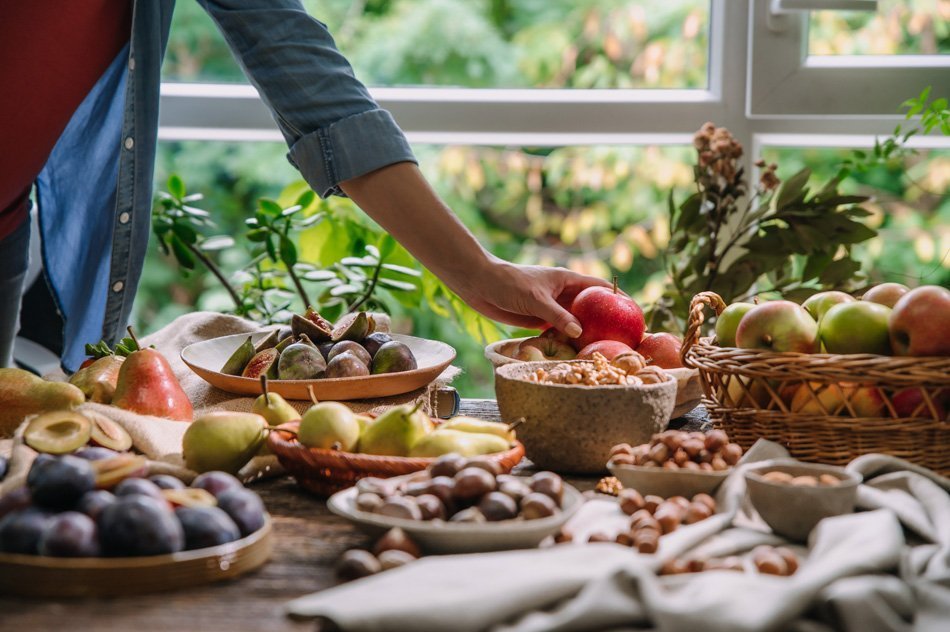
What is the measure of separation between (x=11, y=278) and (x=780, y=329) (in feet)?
4.61

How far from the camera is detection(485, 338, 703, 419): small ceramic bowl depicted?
1.20 metres

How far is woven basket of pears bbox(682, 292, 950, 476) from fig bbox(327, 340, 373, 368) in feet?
1.42

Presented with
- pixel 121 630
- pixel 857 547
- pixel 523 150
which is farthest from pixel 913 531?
pixel 523 150

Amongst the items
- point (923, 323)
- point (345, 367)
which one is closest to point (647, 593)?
point (923, 323)

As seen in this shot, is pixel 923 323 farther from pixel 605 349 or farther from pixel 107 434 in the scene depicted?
pixel 107 434

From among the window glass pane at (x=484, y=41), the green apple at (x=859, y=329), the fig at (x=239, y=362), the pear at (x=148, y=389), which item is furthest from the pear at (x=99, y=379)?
the window glass pane at (x=484, y=41)

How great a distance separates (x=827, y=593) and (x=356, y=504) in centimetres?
37

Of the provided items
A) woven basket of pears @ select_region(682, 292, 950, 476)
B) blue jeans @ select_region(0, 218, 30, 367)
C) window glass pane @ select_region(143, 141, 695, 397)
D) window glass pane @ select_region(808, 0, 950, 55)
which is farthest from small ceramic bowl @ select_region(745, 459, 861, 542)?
window glass pane @ select_region(143, 141, 695, 397)

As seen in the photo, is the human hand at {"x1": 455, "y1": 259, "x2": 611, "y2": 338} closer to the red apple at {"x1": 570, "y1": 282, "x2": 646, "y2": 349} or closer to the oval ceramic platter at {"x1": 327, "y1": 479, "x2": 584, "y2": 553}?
the red apple at {"x1": 570, "y1": 282, "x2": 646, "y2": 349}

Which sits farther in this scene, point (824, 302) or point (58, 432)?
point (824, 302)

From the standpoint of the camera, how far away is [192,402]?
1.26m

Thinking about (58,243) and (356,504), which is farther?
(58,243)

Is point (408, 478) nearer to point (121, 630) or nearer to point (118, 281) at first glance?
point (121, 630)

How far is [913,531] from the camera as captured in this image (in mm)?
829
